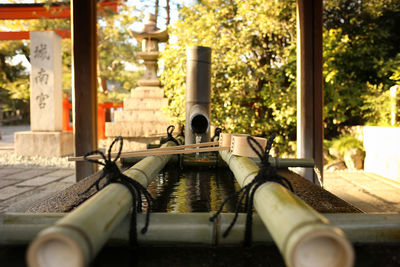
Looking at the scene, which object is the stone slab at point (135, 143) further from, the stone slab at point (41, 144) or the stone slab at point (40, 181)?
the stone slab at point (40, 181)

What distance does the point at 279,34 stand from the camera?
722cm

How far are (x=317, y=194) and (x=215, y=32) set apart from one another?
18.8 feet

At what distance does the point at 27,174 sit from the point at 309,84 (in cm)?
565

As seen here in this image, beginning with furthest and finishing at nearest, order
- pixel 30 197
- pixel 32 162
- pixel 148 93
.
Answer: pixel 148 93
pixel 32 162
pixel 30 197

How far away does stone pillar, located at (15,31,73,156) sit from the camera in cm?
854

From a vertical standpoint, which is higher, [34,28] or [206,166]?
[34,28]

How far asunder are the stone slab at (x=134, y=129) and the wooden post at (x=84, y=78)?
4.34 metres

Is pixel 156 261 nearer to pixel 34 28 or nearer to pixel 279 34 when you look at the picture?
pixel 279 34

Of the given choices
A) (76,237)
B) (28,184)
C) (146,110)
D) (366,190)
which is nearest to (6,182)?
(28,184)

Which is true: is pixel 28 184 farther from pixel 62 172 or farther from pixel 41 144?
pixel 41 144

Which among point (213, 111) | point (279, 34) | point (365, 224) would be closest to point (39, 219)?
point (365, 224)

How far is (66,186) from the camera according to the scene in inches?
200

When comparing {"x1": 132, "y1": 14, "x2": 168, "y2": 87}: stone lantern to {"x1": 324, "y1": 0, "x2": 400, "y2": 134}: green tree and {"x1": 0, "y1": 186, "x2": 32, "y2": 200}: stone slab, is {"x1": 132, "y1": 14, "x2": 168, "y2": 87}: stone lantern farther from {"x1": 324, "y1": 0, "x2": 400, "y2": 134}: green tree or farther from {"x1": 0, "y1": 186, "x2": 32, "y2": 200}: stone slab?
{"x1": 0, "y1": 186, "x2": 32, "y2": 200}: stone slab

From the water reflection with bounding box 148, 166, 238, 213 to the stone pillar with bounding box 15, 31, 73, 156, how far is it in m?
6.99
